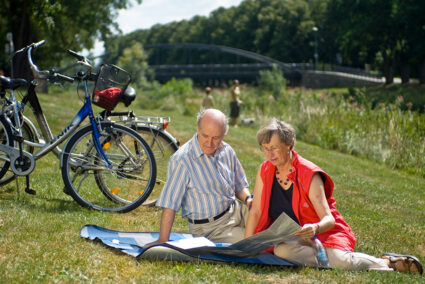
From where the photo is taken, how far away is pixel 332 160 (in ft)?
41.7

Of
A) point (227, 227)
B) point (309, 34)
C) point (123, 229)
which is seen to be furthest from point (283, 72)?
point (227, 227)

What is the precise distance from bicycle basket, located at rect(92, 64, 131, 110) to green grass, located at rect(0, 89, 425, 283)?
1013mm

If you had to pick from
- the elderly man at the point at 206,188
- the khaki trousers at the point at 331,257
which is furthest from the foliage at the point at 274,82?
the khaki trousers at the point at 331,257

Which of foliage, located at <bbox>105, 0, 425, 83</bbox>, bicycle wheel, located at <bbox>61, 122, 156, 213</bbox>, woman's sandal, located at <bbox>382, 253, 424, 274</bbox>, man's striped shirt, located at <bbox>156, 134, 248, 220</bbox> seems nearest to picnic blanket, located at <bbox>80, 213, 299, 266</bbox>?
man's striped shirt, located at <bbox>156, 134, 248, 220</bbox>

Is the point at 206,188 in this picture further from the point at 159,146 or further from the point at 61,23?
the point at 61,23

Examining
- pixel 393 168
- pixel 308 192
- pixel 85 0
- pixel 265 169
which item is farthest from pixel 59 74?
pixel 85 0

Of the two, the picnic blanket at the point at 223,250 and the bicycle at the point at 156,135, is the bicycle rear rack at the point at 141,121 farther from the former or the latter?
the picnic blanket at the point at 223,250

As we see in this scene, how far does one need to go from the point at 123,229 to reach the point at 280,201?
1562 mm

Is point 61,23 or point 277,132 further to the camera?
point 61,23

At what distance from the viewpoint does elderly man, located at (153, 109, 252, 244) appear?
4105mm

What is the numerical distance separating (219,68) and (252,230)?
79138 millimetres

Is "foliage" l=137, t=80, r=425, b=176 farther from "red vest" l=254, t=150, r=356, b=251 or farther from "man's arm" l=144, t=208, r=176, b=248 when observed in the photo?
"man's arm" l=144, t=208, r=176, b=248

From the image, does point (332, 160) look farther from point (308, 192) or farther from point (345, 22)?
point (345, 22)

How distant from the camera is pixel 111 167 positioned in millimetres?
5406
